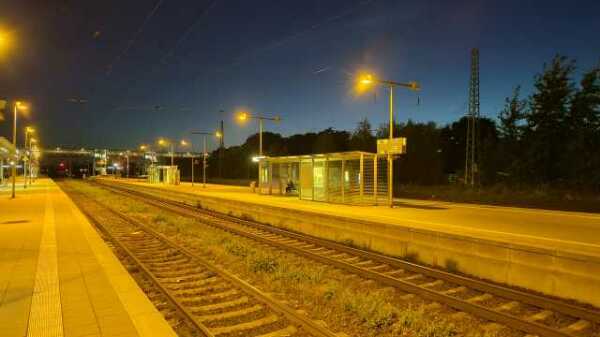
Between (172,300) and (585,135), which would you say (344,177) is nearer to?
(172,300)

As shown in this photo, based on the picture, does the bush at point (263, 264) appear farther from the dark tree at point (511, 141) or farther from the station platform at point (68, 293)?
the dark tree at point (511, 141)

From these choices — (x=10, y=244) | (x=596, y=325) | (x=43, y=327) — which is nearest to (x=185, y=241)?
(x=10, y=244)

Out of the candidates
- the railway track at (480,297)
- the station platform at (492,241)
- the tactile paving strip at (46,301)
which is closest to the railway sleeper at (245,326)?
the tactile paving strip at (46,301)

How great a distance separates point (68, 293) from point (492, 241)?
7.96 m

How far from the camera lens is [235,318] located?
22.5 ft

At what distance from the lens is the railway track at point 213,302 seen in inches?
247

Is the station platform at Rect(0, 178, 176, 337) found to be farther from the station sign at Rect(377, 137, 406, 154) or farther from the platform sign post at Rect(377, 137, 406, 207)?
the station sign at Rect(377, 137, 406, 154)

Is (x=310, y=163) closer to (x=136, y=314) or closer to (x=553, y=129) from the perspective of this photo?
(x=136, y=314)

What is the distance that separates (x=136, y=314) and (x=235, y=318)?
4.58ft

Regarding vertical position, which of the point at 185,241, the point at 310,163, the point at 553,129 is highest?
the point at 553,129

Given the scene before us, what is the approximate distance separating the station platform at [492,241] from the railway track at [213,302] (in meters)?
4.73

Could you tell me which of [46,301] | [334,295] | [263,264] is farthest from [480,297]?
[46,301]

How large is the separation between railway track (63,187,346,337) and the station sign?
1095cm

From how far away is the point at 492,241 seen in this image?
966cm
